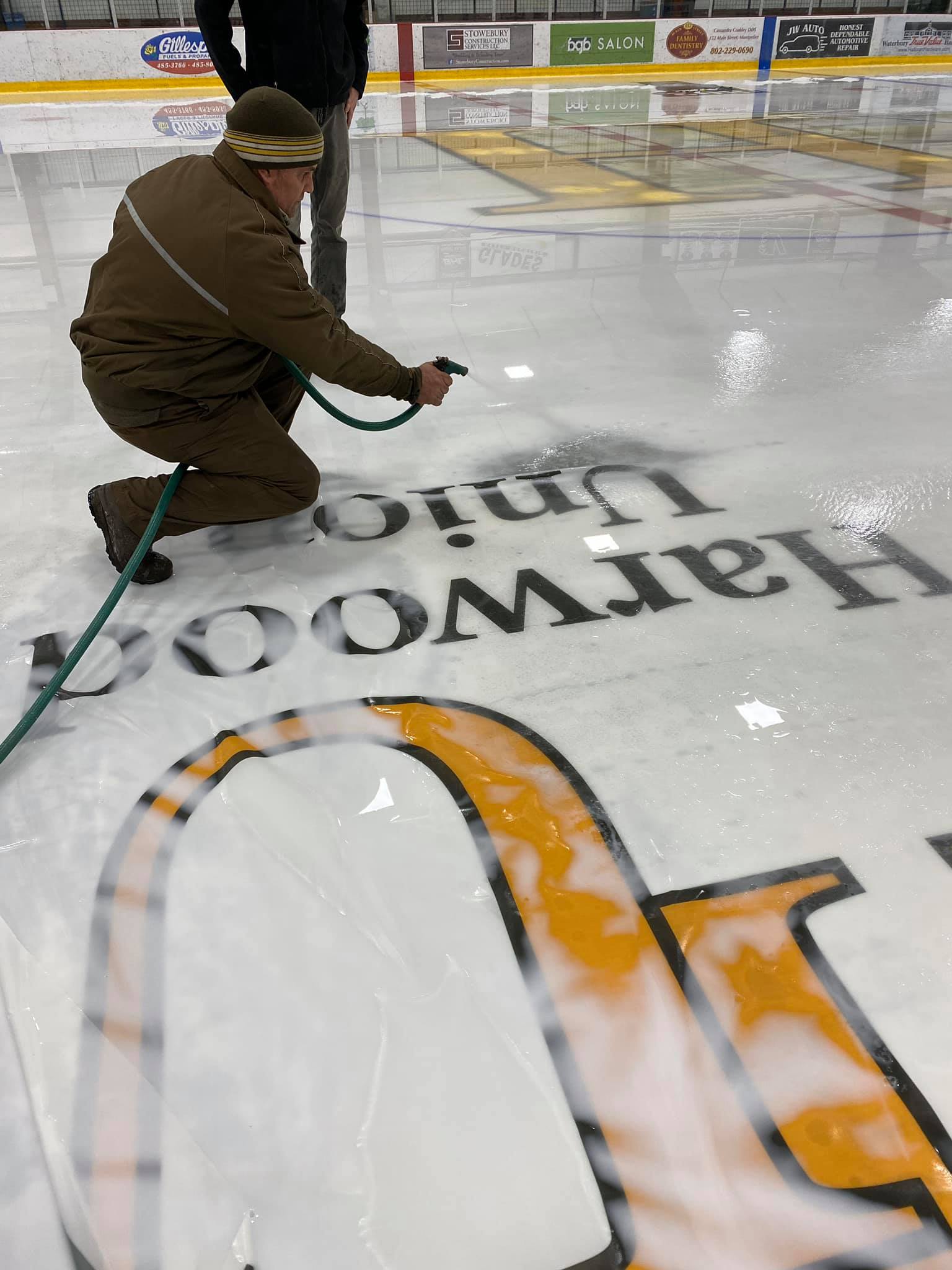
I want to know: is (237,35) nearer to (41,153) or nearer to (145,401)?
(41,153)

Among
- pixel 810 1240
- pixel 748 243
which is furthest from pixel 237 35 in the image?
pixel 810 1240

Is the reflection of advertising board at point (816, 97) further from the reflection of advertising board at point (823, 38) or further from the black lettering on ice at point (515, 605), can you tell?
the black lettering on ice at point (515, 605)

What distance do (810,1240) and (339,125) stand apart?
3.89 m

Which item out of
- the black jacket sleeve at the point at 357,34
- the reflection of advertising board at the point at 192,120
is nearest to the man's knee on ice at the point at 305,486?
the black jacket sleeve at the point at 357,34

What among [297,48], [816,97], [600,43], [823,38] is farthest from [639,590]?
[823,38]

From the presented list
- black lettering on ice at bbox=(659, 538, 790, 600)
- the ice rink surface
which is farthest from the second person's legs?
black lettering on ice at bbox=(659, 538, 790, 600)

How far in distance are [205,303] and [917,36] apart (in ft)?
63.9

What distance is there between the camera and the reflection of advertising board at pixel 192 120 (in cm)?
953

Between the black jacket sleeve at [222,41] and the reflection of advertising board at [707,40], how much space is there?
14868 millimetres

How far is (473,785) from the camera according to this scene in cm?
165

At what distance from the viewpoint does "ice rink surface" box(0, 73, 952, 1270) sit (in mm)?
1104

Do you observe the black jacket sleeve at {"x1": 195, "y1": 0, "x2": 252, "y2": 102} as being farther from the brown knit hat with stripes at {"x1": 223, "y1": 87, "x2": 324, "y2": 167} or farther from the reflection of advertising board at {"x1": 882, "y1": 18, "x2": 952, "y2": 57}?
the reflection of advertising board at {"x1": 882, "y1": 18, "x2": 952, "y2": 57}

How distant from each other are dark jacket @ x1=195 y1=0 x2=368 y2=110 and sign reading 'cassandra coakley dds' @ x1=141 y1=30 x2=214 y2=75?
39.0 ft

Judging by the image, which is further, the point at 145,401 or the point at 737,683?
the point at 145,401
